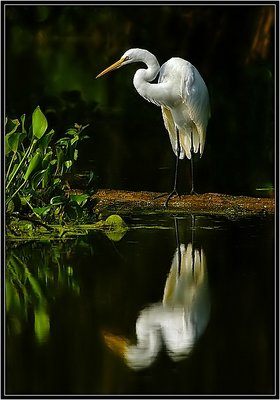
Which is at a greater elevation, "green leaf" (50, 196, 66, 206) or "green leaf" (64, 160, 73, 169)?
"green leaf" (64, 160, 73, 169)

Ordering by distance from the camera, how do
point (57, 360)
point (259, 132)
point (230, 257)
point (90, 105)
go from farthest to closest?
point (90, 105) < point (259, 132) < point (230, 257) < point (57, 360)

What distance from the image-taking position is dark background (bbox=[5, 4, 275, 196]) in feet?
33.9

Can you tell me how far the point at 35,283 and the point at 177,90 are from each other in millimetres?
3463

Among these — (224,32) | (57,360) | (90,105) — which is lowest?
(57,360)

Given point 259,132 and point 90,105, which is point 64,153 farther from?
point 90,105

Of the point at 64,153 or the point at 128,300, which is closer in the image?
the point at 128,300

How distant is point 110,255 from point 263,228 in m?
1.36

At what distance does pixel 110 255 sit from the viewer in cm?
622

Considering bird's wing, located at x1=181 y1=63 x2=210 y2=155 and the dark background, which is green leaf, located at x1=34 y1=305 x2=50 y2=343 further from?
the dark background

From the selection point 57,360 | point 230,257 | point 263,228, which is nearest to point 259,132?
point 263,228

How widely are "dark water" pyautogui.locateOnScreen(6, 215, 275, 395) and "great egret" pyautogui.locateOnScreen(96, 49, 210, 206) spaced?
191cm

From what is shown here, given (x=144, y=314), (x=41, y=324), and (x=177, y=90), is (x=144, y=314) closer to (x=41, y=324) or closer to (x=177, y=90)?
(x=41, y=324)

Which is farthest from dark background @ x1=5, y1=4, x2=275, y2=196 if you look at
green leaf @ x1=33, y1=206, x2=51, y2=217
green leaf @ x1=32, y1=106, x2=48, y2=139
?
green leaf @ x1=33, y1=206, x2=51, y2=217

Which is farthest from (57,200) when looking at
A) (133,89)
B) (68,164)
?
(133,89)
